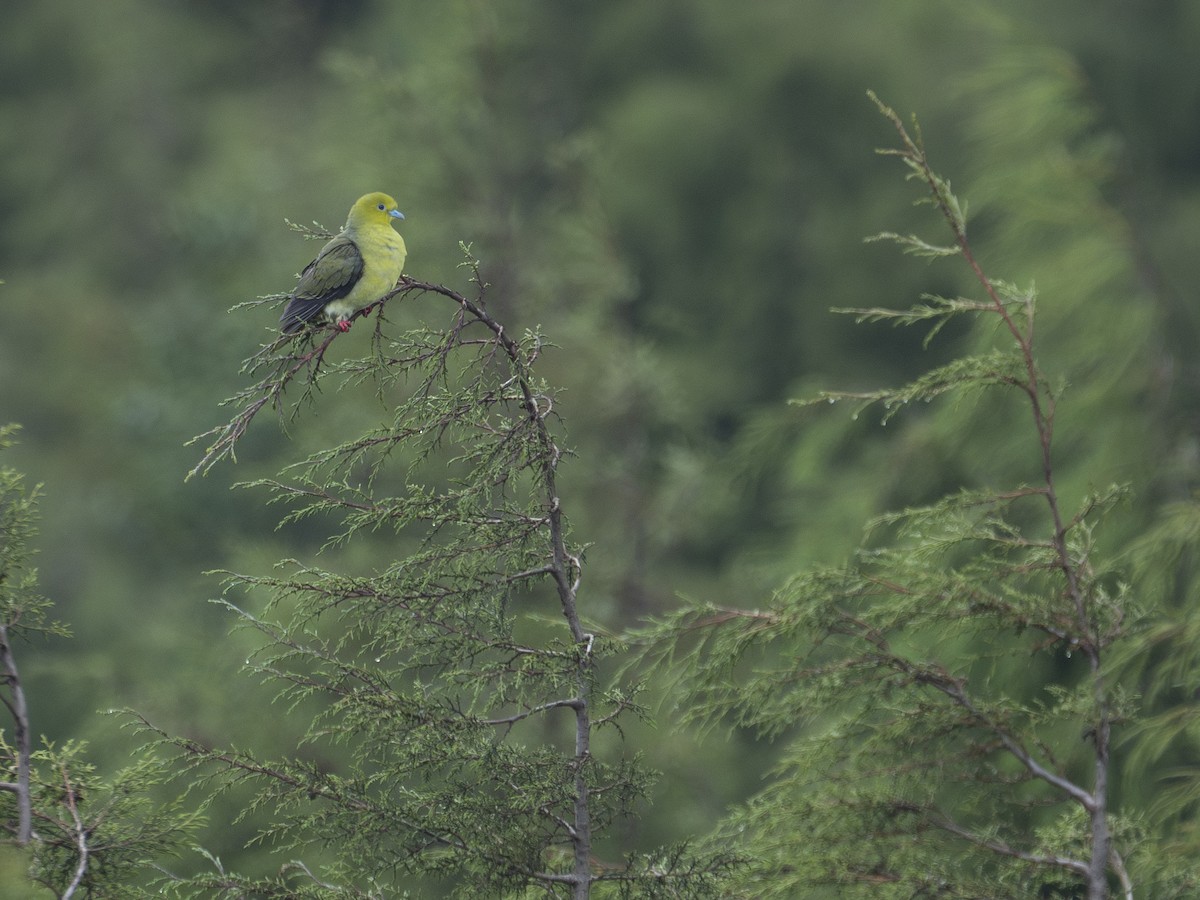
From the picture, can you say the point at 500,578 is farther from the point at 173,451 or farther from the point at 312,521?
the point at 173,451

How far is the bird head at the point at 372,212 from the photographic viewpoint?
476cm

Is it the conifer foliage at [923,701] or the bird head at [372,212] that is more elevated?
the bird head at [372,212]

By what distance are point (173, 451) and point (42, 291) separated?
11777 mm

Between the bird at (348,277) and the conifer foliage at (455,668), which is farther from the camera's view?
the bird at (348,277)

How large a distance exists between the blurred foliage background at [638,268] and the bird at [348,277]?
1.19 meters

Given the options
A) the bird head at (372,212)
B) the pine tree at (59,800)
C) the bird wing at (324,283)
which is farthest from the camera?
the bird head at (372,212)

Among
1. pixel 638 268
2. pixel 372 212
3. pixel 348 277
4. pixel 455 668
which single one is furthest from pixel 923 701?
pixel 638 268

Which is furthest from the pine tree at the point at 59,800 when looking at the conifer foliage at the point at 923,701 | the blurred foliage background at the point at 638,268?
the conifer foliage at the point at 923,701

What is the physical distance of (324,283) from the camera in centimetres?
448

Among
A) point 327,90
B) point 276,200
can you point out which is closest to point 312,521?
point 276,200

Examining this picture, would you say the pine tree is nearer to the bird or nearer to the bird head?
the bird

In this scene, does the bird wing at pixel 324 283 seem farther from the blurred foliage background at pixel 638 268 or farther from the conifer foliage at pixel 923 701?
the conifer foliage at pixel 923 701

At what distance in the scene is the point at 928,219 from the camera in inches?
686

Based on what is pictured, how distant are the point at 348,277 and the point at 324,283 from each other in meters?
0.08
